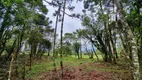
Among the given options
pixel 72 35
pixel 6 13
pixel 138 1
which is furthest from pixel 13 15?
pixel 72 35

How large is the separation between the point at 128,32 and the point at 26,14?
503 inches

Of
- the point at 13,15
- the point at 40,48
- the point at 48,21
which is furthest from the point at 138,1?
the point at 40,48

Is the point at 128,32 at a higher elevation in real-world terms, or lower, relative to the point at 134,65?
higher

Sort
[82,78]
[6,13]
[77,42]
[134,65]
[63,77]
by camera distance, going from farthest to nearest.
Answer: [77,42]
[6,13]
[63,77]
[82,78]
[134,65]

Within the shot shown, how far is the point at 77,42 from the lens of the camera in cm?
4762

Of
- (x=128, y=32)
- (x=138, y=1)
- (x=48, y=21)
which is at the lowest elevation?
(x=128, y=32)

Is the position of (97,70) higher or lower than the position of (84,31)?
lower

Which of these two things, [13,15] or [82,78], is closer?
[82,78]

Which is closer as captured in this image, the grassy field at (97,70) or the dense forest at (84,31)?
the dense forest at (84,31)

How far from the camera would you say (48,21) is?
114ft

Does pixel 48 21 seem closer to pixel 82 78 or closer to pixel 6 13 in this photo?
pixel 6 13

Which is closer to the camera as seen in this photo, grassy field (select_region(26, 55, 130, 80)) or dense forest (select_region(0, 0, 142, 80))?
dense forest (select_region(0, 0, 142, 80))

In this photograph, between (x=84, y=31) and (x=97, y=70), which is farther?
(x=84, y=31)

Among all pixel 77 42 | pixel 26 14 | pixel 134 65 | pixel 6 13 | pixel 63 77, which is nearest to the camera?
pixel 134 65
